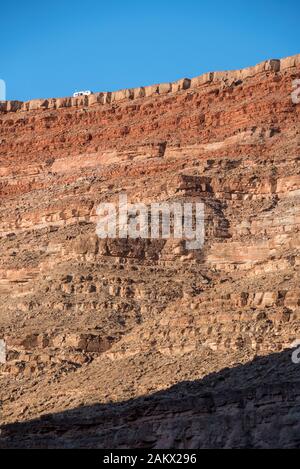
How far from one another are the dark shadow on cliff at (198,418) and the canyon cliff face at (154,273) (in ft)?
0.17

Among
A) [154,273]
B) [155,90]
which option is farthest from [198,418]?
[155,90]

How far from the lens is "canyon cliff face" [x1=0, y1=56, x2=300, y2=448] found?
132ft

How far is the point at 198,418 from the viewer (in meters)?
38.3

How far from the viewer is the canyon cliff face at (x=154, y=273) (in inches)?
1578

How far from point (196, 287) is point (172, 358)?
7.22 meters

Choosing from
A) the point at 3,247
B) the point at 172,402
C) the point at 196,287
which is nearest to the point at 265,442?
the point at 172,402

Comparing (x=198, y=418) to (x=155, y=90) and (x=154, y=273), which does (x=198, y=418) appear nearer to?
(x=154, y=273)

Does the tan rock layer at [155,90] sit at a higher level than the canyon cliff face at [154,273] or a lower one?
higher

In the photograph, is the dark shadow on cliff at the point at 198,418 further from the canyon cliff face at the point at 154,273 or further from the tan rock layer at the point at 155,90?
the tan rock layer at the point at 155,90

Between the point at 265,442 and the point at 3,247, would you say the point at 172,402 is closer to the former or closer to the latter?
the point at 265,442

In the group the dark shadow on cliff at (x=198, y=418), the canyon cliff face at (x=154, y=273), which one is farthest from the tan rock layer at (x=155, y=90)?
the dark shadow on cliff at (x=198, y=418)

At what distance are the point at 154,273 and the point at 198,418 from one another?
16.8m

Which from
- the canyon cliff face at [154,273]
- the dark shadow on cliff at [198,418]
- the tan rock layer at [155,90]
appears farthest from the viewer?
the tan rock layer at [155,90]

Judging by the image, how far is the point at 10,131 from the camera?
77.9 m
